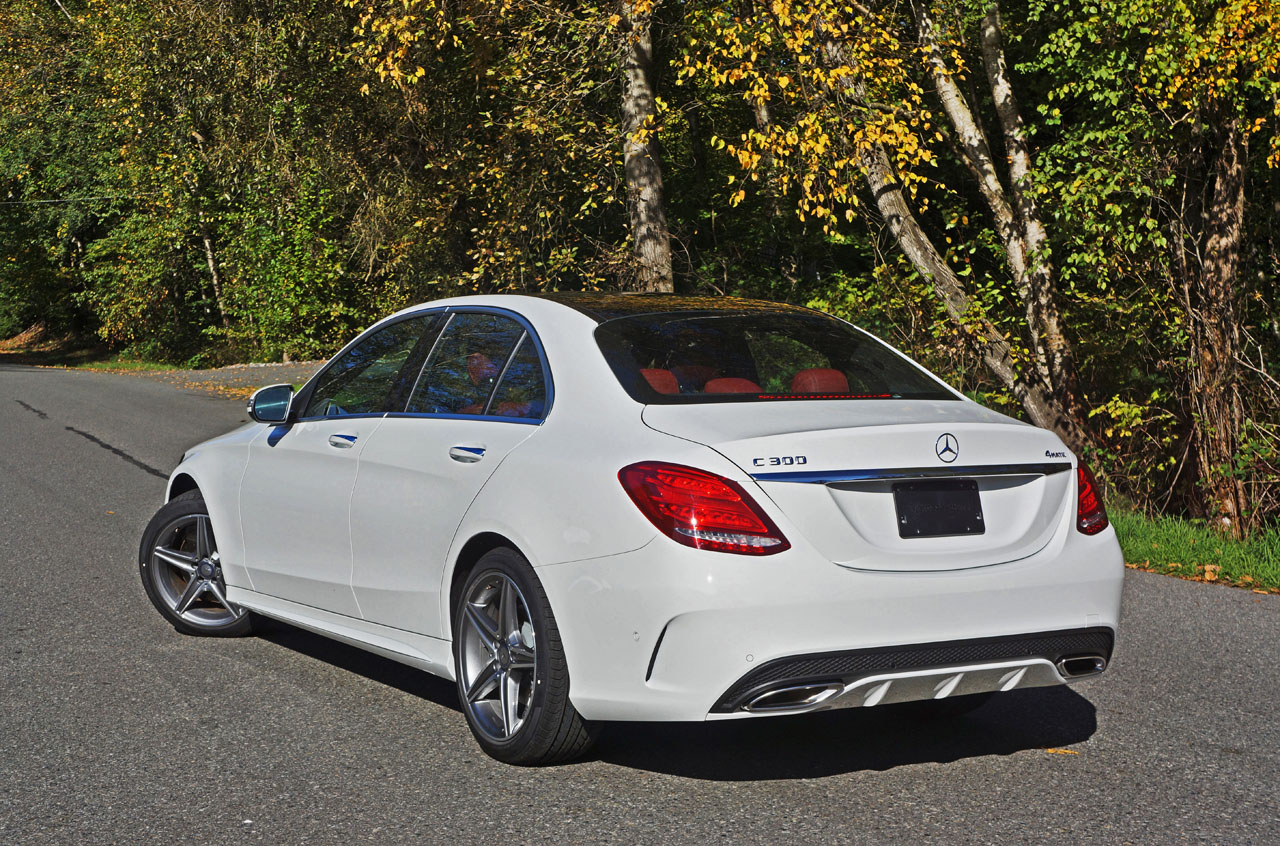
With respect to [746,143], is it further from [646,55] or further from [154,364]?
[154,364]

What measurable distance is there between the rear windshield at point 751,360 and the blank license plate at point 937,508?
22.0 inches

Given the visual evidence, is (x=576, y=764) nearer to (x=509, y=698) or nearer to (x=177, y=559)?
(x=509, y=698)

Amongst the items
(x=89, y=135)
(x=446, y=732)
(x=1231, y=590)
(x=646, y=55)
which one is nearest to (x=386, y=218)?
(x=646, y=55)

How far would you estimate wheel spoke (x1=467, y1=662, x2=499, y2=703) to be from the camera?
4.63 metres

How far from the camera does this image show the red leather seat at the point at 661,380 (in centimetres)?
445

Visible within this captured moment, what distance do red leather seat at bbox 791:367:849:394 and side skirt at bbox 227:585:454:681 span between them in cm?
153

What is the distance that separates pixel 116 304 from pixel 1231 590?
41.9 m

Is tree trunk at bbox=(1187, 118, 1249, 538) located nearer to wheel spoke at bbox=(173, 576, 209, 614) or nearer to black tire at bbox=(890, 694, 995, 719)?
black tire at bbox=(890, 694, 995, 719)

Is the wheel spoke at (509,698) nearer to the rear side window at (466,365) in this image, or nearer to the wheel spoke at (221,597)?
the rear side window at (466,365)

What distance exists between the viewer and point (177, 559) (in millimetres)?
6668

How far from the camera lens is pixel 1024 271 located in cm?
1289

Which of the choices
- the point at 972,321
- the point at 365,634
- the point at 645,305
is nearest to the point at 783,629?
the point at 645,305

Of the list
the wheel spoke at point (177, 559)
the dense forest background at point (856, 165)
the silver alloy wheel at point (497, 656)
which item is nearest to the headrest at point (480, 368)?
the silver alloy wheel at point (497, 656)

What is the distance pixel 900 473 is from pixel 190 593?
3959 millimetres
